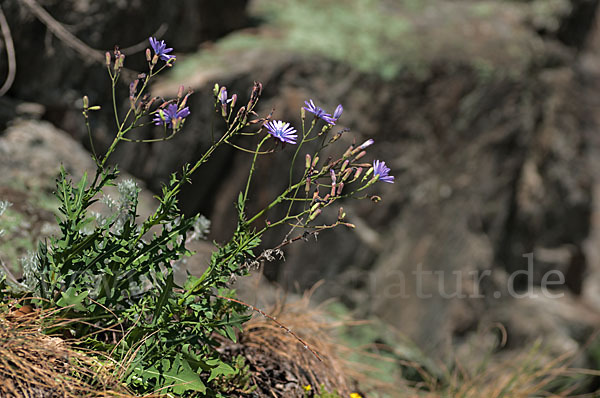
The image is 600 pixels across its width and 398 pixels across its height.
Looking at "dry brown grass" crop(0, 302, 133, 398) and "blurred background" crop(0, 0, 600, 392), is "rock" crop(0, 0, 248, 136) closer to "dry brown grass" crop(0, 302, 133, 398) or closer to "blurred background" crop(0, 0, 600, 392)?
"blurred background" crop(0, 0, 600, 392)

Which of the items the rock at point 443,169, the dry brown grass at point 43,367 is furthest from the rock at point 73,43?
the dry brown grass at point 43,367

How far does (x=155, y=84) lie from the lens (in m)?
3.78

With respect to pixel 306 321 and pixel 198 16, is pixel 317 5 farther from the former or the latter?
pixel 306 321

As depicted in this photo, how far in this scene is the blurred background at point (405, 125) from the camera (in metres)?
3.32

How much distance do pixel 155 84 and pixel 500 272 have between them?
3.52m

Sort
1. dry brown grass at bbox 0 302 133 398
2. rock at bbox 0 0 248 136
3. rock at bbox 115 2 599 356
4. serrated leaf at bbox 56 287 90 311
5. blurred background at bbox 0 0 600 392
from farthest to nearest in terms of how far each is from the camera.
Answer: rock at bbox 115 2 599 356 < blurred background at bbox 0 0 600 392 < rock at bbox 0 0 248 136 < serrated leaf at bbox 56 287 90 311 < dry brown grass at bbox 0 302 133 398

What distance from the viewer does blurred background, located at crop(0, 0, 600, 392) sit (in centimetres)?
332

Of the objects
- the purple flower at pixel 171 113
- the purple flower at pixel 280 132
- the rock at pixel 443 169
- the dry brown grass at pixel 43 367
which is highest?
the purple flower at pixel 171 113

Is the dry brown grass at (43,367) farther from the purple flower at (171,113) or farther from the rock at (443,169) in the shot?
the rock at (443,169)

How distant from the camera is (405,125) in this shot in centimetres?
458

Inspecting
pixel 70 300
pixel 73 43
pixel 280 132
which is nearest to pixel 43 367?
pixel 70 300

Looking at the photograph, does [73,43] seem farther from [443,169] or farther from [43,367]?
[443,169]

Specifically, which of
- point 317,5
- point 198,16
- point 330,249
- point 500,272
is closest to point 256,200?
point 330,249

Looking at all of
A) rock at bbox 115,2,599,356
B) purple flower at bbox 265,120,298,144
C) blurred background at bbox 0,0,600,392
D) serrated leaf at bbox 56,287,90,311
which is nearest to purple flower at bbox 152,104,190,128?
purple flower at bbox 265,120,298,144
